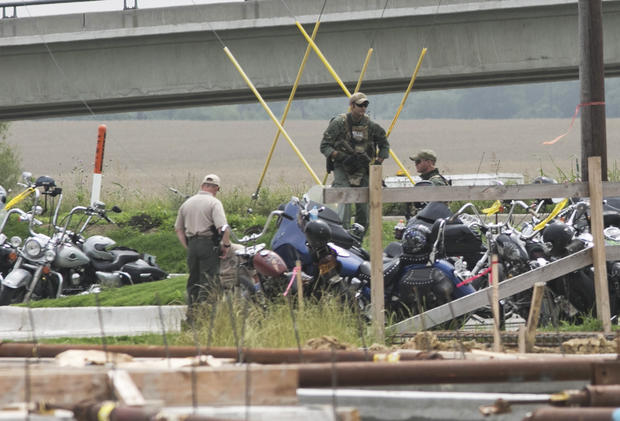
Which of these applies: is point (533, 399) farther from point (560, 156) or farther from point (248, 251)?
point (560, 156)

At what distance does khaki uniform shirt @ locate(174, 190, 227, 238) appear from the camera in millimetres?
11922

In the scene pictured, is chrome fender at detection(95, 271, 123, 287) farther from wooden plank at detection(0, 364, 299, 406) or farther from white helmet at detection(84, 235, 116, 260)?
wooden plank at detection(0, 364, 299, 406)

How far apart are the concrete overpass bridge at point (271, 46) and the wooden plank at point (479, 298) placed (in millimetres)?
18028

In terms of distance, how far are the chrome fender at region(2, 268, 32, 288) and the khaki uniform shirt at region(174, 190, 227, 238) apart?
2776mm

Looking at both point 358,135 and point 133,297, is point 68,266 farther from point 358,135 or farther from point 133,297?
point 358,135

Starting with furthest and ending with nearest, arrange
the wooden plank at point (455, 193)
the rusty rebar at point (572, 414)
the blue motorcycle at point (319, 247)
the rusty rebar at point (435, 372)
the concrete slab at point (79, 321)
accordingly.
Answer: the concrete slab at point (79, 321), the blue motorcycle at point (319, 247), the wooden plank at point (455, 193), the rusty rebar at point (435, 372), the rusty rebar at point (572, 414)

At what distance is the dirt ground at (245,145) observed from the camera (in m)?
63.6

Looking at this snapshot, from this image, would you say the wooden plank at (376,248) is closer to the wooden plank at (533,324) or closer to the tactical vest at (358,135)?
the wooden plank at (533,324)

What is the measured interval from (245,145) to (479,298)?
72341mm

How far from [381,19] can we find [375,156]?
48.4 ft

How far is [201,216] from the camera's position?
12.0 m

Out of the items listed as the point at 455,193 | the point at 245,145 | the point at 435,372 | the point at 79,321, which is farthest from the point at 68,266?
the point at 245,145

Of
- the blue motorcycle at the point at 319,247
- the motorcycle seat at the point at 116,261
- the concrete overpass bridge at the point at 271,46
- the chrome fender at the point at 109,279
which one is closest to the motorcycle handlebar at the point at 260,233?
the blue motorcycle at the point at 319,247

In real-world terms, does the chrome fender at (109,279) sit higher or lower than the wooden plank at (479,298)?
higher
